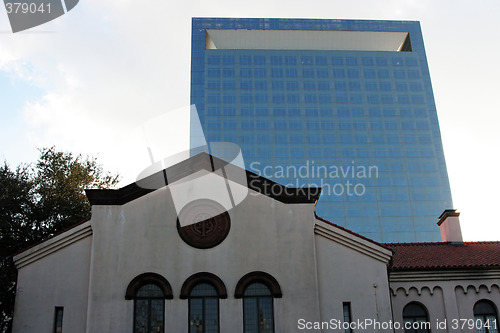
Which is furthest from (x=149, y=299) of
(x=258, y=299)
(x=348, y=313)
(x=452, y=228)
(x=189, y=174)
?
(x=452, y=228)

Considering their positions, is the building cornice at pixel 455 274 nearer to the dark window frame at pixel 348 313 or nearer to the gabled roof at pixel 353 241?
the gabled roof at pixel 353 241

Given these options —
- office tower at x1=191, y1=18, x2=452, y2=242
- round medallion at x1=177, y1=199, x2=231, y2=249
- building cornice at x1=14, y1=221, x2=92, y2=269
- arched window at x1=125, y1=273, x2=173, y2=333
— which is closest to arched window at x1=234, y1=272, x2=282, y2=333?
round medallion at x1=177, y1=199, x2=231, y2=249

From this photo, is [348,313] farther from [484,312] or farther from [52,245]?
[52,245]

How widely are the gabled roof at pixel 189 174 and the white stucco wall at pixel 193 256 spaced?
0.30m

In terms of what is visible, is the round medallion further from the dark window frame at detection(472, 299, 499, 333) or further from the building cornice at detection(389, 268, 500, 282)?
the dark window frame at detection(472, 299, 499, 333)

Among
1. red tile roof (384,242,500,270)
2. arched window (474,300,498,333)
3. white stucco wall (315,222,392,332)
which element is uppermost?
red tile roof (384,242,500,270)

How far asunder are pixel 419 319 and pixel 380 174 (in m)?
78.0

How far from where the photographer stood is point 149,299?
21812 mm

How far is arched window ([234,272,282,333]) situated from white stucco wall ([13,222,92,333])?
262 inches

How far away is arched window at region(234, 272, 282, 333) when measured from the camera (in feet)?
71.4

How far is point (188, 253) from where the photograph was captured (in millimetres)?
22375

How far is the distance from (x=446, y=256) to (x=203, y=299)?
12.8 metres

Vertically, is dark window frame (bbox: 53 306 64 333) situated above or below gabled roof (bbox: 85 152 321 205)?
below

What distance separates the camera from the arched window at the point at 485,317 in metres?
24.4
